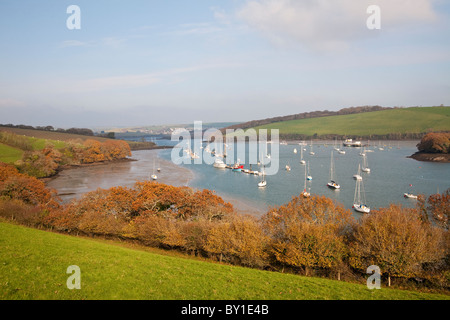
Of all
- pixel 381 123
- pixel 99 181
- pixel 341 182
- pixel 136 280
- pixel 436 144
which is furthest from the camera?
pixel 381 123

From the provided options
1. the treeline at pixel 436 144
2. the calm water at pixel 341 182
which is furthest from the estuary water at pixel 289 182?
the treeline at pixel 436 144

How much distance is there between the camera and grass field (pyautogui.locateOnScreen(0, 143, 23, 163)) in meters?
57.8

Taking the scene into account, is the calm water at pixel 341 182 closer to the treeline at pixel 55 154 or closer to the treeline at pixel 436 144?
the treeline at pixel 436 144

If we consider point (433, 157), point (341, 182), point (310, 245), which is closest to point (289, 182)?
point (341, 182)

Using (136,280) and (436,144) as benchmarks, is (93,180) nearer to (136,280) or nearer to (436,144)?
(136,280)

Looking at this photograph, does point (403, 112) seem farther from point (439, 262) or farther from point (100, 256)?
point (100, 256)

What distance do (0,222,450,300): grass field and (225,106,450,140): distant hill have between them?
126 meters

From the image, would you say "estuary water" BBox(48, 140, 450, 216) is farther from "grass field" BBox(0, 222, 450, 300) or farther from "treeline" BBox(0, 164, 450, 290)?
"grass field" BBox(0, 222, 450, 300)

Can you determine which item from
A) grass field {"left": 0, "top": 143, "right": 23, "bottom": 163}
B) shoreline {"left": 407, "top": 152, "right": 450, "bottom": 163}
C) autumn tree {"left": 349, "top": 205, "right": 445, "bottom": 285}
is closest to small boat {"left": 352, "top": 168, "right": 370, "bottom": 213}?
autumn tree {"left": 349, "top": 205, "right": 445, "bottom": 285}

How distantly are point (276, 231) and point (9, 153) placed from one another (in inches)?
2623

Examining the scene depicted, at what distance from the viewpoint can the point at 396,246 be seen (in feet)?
47.4
